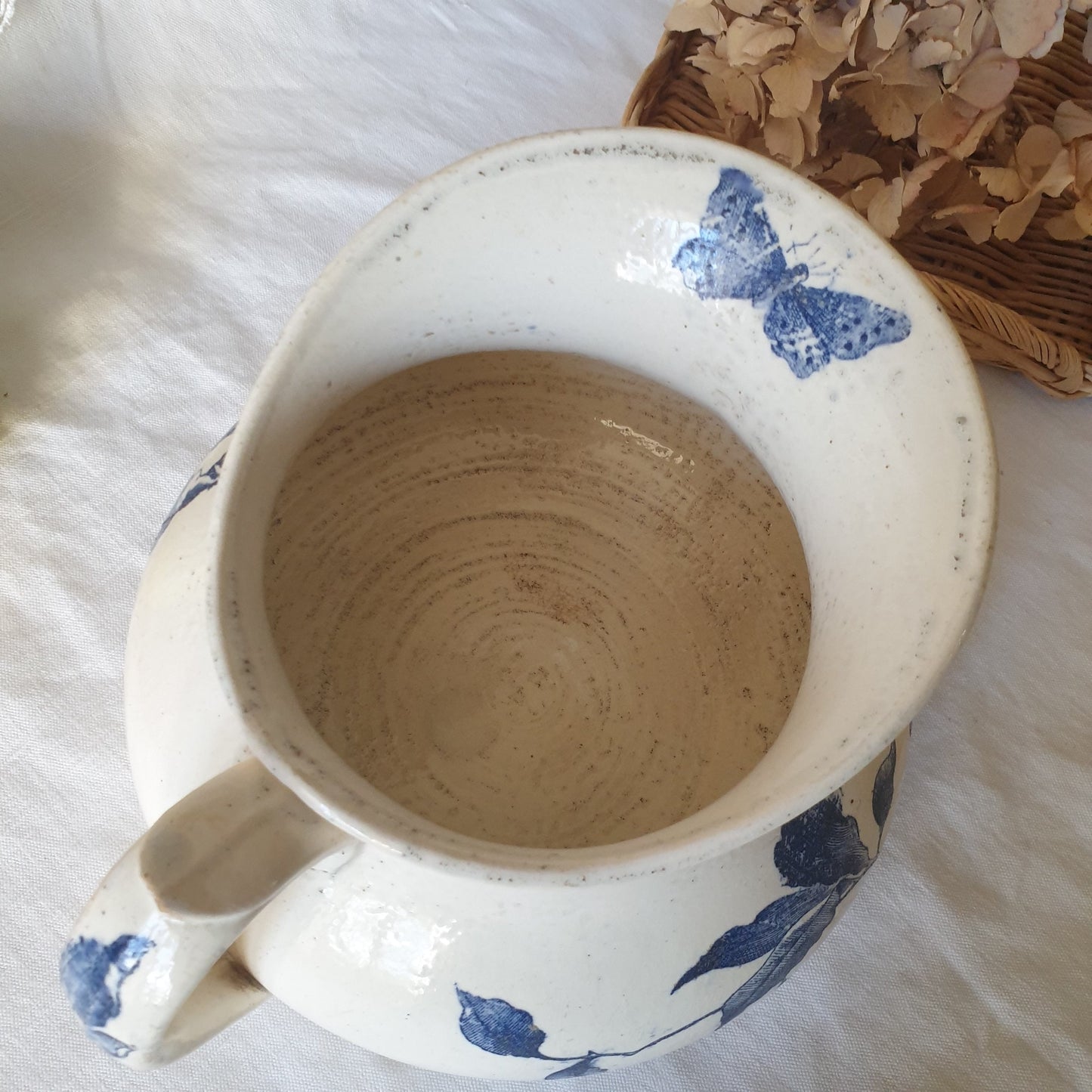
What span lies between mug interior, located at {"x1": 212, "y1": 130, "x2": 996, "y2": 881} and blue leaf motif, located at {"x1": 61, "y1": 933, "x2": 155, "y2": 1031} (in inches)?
3.3

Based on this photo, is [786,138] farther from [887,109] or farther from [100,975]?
[100,975]

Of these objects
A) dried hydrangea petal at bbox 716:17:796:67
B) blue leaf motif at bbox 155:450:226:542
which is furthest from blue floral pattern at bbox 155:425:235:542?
dried hydrangea petal at bbox 716:17:796:67

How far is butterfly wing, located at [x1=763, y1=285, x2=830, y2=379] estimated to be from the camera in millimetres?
453

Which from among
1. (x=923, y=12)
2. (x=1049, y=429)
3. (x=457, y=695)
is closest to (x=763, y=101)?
(x=923, y=12)

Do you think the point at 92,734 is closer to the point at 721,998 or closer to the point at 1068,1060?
the point at 721,998

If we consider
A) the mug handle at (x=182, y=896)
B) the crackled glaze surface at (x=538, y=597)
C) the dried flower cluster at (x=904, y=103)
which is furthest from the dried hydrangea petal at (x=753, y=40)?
the mug handle at (x=182, y=896)

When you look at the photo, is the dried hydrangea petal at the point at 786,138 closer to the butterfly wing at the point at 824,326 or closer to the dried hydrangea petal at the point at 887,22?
the dried hydrangea petal at the point at 887,22

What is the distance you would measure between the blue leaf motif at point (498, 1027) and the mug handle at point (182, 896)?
0.34ft

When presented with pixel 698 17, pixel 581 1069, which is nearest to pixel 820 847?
pixel 581 1069

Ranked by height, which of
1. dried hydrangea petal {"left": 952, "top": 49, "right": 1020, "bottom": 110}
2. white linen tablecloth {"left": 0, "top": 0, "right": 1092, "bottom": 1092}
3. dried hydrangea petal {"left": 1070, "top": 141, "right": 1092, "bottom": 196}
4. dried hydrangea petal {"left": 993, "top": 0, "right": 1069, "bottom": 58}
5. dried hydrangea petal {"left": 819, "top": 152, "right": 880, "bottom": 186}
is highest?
dried hydrangea petal {"left": 993, "top": 0, "right": 1069, "bottom": 58}

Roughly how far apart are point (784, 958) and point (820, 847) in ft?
0.20

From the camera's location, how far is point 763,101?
0.78 m

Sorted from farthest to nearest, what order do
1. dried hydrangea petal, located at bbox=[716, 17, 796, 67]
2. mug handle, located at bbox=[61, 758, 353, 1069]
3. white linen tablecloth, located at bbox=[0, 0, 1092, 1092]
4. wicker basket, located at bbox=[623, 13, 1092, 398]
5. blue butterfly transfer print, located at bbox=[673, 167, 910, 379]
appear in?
wicker basket, located at bbox=[623, 13, 1092, 398] < dried hydrangea petal, located at bbox=[716, 17, 796, 67] < white linen tablecloth, located at bbox=[0, 0, 1092, 1092] < blue butterfly transfer print, located at bbox=[673, 167, 910, 379] < mug handle, located at bbox=[61, 758, 353, 1069]

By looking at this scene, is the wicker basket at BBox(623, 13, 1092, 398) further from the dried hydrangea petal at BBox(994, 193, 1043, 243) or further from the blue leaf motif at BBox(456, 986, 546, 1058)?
the blue leaf motif at BBox(456, 986, 546, 1058)
